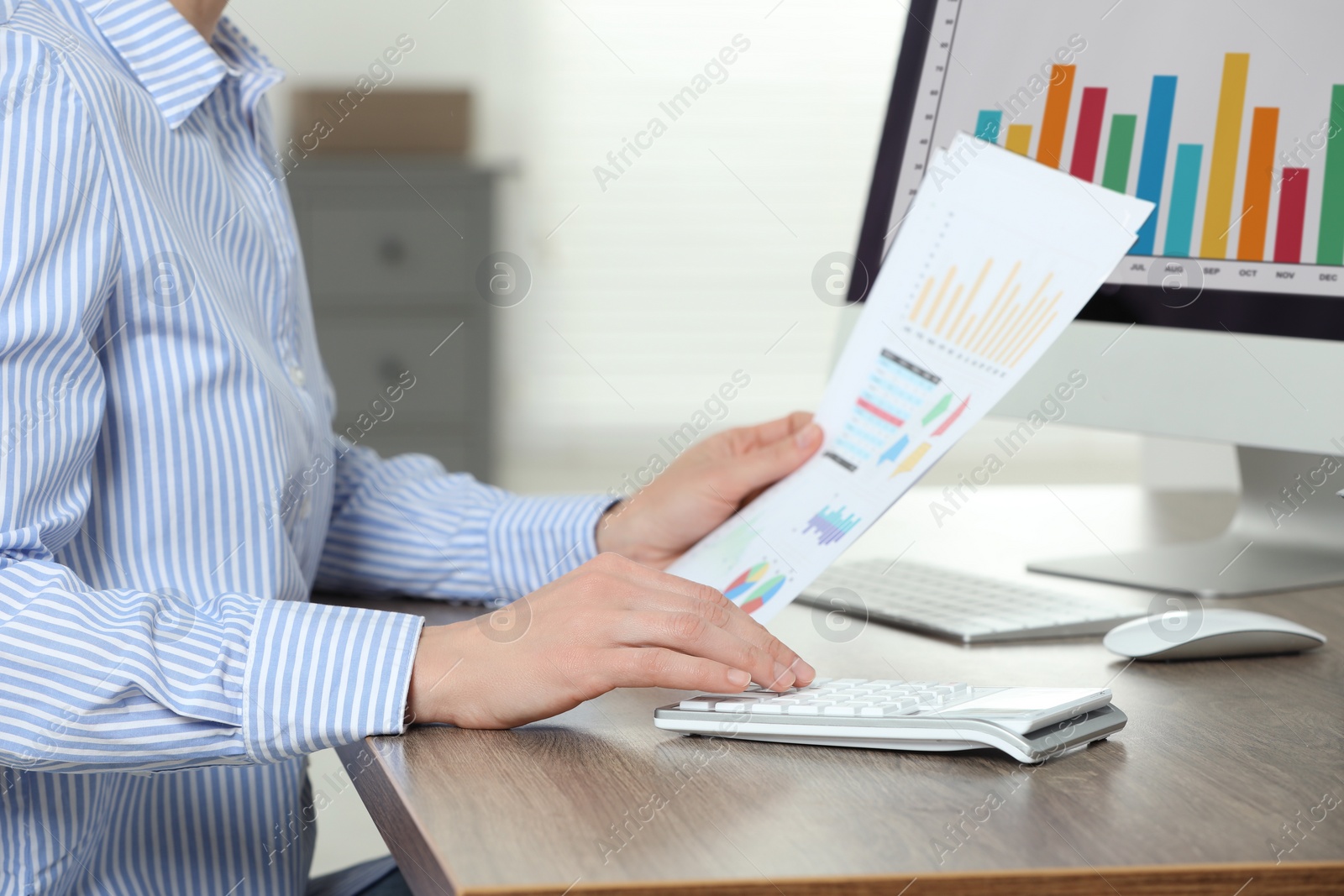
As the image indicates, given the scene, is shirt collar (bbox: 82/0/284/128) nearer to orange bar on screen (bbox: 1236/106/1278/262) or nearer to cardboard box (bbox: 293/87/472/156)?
orange bar on screen (bbox: 1236/106/1278/262)

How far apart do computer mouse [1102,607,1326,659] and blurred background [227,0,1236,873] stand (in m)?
2.69

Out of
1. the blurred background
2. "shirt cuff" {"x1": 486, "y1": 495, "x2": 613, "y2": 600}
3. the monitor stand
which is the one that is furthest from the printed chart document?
the blurred background

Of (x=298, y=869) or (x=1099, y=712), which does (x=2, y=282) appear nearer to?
(x=298, y=869)

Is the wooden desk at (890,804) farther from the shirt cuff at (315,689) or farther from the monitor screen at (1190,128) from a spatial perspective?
the monitor screen at (1190,128)

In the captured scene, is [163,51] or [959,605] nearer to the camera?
[163,51]

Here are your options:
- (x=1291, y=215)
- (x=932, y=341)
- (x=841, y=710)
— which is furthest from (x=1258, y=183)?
(x=841, y=710)

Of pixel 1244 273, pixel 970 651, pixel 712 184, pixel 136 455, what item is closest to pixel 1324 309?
pixel 1244 273

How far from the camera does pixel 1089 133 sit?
97 centimetres

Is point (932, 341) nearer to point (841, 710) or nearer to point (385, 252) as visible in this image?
point (841, 710)

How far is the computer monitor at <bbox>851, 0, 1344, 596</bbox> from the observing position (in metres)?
0.88

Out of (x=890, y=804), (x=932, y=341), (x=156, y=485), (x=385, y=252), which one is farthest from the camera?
(x=385, y=252)

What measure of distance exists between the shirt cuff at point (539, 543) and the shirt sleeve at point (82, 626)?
0.33 meters

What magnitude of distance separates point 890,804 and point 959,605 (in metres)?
0.39

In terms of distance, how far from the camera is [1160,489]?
4.56 feet
